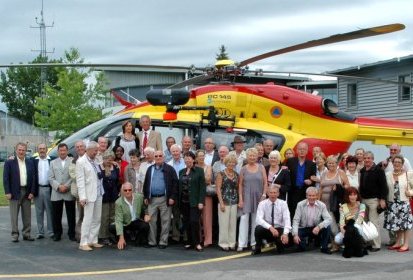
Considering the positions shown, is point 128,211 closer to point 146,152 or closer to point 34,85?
point 146,152

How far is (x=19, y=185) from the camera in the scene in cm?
1088

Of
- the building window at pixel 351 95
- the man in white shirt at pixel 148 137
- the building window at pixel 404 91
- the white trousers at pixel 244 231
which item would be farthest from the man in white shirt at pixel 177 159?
the building window at pixel 351 95

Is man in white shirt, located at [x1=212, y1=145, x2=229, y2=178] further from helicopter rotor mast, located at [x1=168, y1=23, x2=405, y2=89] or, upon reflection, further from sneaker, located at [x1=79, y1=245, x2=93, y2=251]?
sneaker, located at [x1=79, y1=245, x2=93, y2=251]

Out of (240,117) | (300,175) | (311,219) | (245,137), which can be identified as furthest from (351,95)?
(311,219)

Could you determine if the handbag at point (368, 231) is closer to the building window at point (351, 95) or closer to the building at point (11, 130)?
the building window at point (351, 95)

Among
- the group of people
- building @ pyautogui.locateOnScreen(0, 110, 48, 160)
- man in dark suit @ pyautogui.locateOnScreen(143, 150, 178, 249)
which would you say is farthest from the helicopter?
building @ pyautogui.locateOnScreen(0, 110, 48, 160)

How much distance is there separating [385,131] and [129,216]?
608 cm

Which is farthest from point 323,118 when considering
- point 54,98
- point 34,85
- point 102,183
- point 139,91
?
point 34,85

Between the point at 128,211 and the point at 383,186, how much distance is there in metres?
4.40

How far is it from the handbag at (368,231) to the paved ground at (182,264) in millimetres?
305

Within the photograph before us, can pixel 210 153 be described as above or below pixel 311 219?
above

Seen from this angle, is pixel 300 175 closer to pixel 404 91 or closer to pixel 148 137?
pixel 148 137

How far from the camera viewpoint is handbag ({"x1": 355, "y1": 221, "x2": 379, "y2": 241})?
31.9 feet

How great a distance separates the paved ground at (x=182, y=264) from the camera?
27.0 feet
